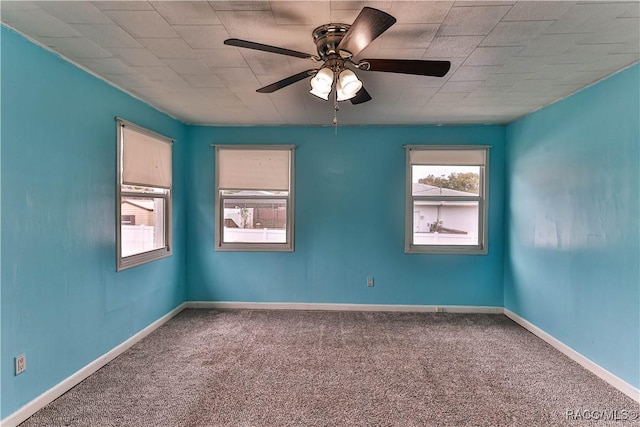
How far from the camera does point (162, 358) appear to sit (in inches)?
115

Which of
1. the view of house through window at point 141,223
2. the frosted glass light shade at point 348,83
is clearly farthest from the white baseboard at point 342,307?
the frosted glass light shade at point 348,83

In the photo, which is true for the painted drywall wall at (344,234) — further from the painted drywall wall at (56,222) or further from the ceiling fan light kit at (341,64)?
the ceiling fan light kit at (341,64)

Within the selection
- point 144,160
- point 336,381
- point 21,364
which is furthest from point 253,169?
point 21,364

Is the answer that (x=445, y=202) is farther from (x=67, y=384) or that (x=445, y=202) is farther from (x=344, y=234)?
(x=67, y=384)

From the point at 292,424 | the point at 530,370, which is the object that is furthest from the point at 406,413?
the point at 530,370

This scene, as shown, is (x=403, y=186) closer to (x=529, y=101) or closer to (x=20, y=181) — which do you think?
(x=529, y=101)

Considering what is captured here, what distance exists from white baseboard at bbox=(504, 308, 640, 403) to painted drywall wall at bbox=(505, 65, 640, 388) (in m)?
0.04

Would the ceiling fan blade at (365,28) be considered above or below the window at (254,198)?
above

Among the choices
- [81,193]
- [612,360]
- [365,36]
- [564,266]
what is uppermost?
[365,36]

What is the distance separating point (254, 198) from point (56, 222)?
2.31m

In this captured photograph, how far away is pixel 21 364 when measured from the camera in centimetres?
204

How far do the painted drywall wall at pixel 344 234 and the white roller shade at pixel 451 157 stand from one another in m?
0.13

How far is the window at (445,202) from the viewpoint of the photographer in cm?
418

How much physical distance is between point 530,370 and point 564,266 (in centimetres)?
107
